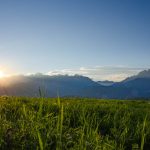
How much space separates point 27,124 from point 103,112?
6.98 m

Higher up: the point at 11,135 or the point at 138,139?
the point at 11,135

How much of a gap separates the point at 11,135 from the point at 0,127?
243mm

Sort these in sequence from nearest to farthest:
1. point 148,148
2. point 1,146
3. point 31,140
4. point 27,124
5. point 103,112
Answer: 1. point 1,146
2. point 31,140
3. point 27,124
4. point 148,148
5. point 103,112

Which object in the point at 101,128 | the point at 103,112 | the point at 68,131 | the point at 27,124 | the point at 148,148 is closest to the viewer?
the point at 27,124

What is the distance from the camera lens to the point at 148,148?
8.08 metres

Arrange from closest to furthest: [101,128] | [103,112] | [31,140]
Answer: [31,140]
[101,128]
[103,112]

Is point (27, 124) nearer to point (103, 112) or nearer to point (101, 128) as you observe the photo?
point (101, 128)

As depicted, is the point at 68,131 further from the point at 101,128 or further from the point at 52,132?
the point at 101,128

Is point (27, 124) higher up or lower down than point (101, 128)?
higher up

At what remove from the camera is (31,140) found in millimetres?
5895

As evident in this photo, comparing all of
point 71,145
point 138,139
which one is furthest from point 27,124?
point 138,139

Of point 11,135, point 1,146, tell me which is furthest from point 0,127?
point 1,146

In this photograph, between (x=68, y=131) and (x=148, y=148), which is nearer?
(x=68, y=131)

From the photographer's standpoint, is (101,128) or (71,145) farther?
(101,128)
